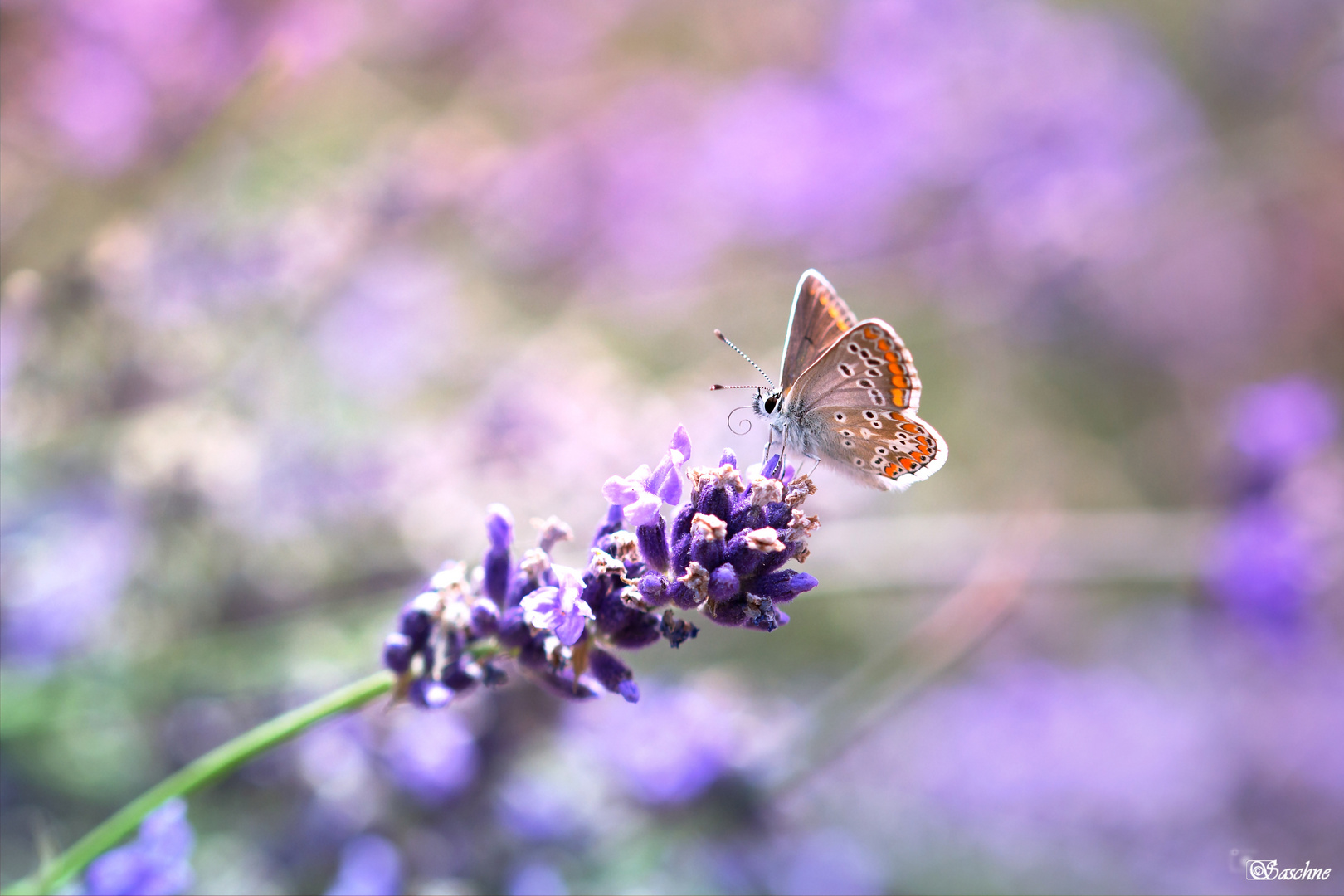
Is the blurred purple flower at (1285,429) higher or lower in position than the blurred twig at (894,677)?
higher

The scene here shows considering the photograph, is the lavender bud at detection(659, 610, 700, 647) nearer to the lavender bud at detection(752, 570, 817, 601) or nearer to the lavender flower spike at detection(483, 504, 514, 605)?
the lavender bud at detection(752, 570, 817, 601)

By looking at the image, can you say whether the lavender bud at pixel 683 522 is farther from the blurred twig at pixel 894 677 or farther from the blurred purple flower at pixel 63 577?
the blurred purple flower at pixel 63 577

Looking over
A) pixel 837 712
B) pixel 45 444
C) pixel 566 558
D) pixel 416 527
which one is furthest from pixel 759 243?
pixel 45 444

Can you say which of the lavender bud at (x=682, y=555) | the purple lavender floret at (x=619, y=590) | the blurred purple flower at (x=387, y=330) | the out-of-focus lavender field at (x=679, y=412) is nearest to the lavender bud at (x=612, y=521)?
the purple lavender floret at (x=619, y=590)

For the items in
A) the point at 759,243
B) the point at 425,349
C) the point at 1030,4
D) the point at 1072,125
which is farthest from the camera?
the point at 1030,4

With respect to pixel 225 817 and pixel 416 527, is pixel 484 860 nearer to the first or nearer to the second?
pixel 225 817

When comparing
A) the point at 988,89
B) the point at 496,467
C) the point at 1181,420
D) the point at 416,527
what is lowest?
the point at 416,527

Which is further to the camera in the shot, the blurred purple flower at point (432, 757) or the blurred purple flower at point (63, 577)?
the blurred purple flower at point (63, 577)

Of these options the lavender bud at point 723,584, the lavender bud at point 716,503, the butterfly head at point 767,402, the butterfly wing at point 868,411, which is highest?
the butterfly head at point 767,402

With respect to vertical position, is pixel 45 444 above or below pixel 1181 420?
below
